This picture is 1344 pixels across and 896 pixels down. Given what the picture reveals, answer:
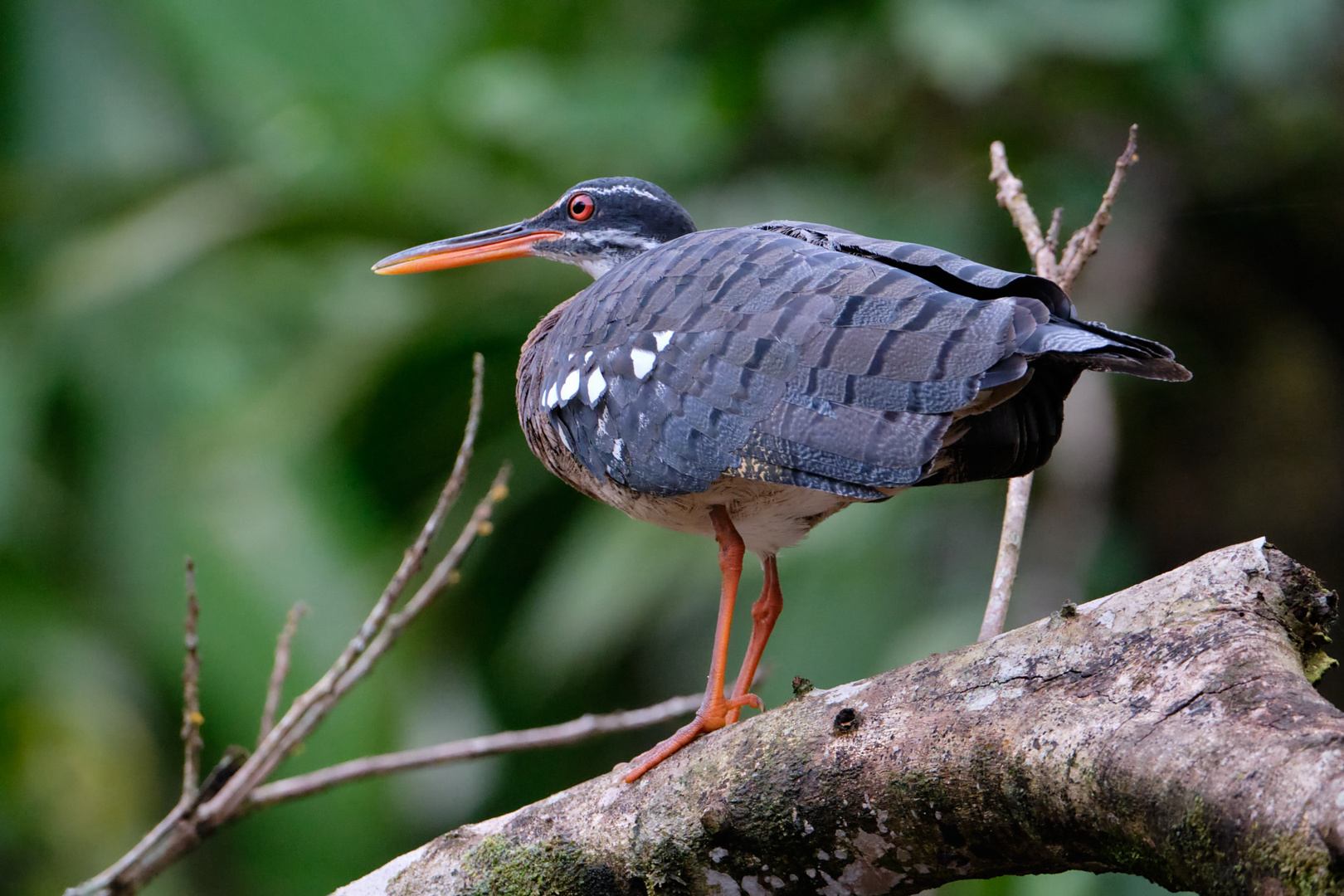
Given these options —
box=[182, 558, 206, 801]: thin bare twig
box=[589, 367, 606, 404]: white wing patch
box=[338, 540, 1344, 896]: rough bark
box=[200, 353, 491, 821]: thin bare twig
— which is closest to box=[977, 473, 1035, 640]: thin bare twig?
box=[338, 540, 1344, 896]: rough bark

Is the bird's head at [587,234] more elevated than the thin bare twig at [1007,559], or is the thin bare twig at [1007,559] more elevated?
the bird's head at [587,234]

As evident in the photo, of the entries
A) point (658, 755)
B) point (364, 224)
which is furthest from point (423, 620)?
point (658, 755)

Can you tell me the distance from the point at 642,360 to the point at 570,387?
1.04 ft

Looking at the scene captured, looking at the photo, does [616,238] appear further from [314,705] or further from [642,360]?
[314,705]

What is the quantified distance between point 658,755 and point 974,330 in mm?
1218

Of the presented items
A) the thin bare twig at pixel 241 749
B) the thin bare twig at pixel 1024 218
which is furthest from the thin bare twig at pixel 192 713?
the thin bare twig at pixel 1024 218

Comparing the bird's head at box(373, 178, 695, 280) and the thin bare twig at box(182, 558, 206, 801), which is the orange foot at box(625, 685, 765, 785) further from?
the bird's head at box(373, 178, 695, 280)

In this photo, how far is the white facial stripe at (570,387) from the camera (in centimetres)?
359

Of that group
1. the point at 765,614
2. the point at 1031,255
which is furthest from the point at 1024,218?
the point at 765,614

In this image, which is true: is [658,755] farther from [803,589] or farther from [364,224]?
[364,224]

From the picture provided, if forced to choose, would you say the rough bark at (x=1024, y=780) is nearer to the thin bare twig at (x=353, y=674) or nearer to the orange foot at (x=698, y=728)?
the orange foot at (x=698, y=728)

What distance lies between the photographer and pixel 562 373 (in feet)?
12.1

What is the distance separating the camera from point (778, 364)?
309cm

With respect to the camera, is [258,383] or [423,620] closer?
[423,620]
